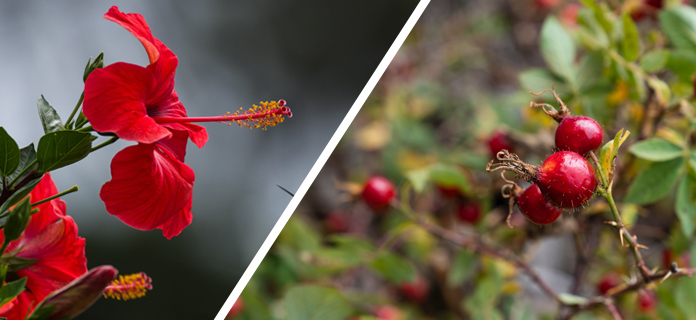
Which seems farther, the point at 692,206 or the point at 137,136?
the point at 692,206

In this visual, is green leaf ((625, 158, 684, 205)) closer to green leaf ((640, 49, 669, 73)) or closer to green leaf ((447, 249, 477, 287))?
green leaf ((640, 49, 669, 73))

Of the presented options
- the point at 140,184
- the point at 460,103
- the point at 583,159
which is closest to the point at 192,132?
the point at 140,184

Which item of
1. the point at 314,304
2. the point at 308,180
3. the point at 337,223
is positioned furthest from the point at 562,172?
the point at 337,223

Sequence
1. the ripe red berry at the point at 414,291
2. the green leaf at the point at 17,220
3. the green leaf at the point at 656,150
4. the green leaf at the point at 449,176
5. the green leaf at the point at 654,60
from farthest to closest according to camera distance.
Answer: the ripe red berry at the point at 414,291 < the green leaf at the point at 449,176 < the green leaf at the point at 654,60 < the green leaf at the point at 656,150 < the green leaf at the point at 17,220

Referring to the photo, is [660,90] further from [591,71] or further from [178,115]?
[178,115]

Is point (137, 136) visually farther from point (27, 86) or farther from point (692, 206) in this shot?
point (692, 206)

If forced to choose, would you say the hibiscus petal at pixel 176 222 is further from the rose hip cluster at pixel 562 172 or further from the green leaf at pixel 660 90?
the green leaf at pixel 660 90

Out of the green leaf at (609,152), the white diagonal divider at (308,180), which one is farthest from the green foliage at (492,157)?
the white diagonal divider at (308,180)
